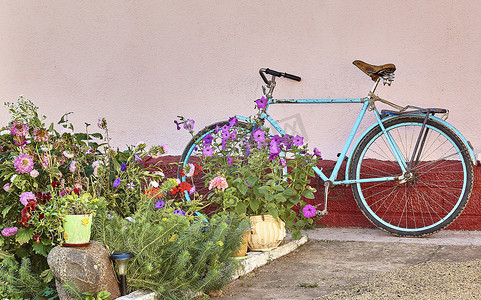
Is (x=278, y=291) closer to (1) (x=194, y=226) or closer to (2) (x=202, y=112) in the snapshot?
(1) (x=194, y=226)

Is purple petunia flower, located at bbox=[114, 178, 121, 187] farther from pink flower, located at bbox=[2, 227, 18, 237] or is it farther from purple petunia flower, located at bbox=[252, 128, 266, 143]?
purple petunia flower, located at bbox=[252, 128, 266, 143]

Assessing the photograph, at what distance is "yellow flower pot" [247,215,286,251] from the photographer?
386cm

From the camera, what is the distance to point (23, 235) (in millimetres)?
3047

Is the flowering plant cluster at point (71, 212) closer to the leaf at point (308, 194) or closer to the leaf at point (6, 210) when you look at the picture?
the leaf at point (6, 210)

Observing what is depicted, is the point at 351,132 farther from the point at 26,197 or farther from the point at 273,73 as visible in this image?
the point at 26,197

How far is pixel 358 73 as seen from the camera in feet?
16.3

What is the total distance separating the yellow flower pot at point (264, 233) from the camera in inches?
152

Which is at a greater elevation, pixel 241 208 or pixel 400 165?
pixel 400 165

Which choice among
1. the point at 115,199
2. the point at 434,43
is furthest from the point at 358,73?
the point at 115,199

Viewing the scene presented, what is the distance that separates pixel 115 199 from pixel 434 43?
9.16ft

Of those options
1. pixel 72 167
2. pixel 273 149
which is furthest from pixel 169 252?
pixel 273 149

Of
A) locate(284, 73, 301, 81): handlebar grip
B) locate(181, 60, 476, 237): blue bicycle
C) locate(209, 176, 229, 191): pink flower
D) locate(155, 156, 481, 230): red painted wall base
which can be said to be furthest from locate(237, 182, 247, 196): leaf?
locate(284, 73, 301, 81): handlebar grip

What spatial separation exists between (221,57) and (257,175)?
1518 millimetres

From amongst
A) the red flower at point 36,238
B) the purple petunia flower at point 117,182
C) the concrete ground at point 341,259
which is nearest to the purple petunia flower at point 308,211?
the concrete ground at point 341,259
